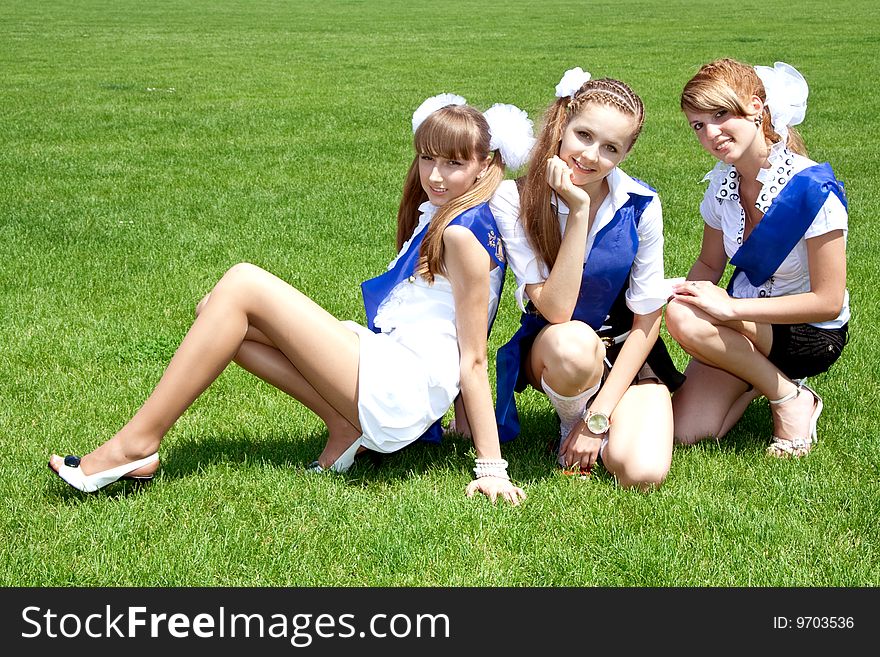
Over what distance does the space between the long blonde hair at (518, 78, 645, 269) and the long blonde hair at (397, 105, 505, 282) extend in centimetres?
14

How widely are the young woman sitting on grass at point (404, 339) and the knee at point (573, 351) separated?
0.25 meters

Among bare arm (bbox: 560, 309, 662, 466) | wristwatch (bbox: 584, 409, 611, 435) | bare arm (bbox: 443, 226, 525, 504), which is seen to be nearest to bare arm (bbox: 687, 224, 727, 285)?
bare arm (bbox: 560, 309, 662, 466)

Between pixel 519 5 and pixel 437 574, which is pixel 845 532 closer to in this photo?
pixel 437 574

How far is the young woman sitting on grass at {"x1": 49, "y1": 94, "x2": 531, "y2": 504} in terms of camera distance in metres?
3.55

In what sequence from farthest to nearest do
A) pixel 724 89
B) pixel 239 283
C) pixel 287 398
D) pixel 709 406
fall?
pixel 287 398 → pixel 709 406 → pixel 724 89 → pixel 239 283

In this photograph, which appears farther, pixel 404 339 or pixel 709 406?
pixel 709 406

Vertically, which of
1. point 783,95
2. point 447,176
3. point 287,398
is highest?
point 783,95

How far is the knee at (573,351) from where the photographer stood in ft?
12.1

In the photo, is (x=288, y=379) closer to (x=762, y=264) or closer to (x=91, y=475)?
(x=91, y=475)

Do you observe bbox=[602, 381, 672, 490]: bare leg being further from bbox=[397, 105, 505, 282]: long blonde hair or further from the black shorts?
bbox=[397, 105, 505, 282]: long blonde hair

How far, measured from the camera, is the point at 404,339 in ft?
12.4

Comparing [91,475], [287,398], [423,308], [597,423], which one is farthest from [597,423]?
[91,475]

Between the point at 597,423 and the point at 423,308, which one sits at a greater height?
the point at 423,308

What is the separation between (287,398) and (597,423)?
1578mm
